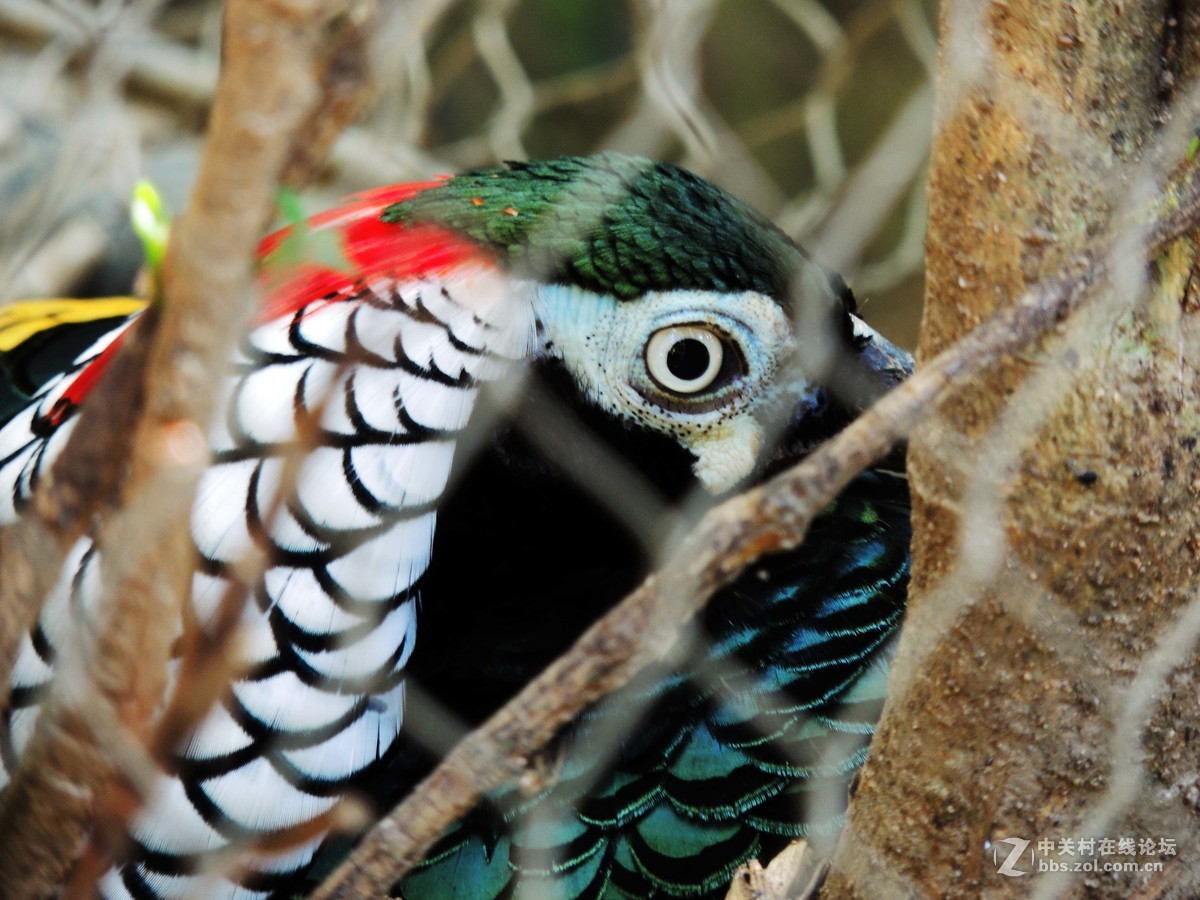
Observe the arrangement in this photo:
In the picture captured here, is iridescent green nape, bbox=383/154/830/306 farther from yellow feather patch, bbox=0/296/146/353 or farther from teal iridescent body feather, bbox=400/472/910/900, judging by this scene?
yellow feather patch, bbox=0/296/146/353

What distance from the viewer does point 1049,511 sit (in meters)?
0.59

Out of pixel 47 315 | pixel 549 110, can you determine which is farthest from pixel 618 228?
pixel 549 110

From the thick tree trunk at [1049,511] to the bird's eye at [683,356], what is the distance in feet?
0.86

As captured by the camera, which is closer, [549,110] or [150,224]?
[150,224]

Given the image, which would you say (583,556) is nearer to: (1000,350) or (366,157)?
(1000,350)

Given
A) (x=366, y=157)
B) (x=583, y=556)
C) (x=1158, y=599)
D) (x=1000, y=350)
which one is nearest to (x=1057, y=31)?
(x=1000, y=350)

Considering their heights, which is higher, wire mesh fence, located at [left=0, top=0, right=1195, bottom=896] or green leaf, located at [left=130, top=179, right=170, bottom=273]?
wire mesh fence, located at [left=0, top=0, right=1195, bottom=896]

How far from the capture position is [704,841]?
0.90 metres

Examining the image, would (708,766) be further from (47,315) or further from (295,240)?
(47,315)

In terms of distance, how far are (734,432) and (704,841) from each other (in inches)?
12.1

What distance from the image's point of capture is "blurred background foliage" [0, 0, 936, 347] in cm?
197

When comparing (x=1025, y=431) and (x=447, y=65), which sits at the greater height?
(x=447, y=65)

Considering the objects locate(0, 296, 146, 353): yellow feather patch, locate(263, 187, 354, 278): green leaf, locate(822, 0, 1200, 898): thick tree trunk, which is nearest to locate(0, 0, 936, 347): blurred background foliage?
locate(0, 296, 146, 353): yellow feather patch

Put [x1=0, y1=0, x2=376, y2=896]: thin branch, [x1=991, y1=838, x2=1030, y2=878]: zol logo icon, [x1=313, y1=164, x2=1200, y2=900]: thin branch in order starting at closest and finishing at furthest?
[x1=0, y1=0, x2=376, y2=896]: thin branch < [x1=313, y1=164, x2=1200, y2=900]: thin branch < [x1=991, y1=838, x2=1030, y2=878]: zol logo icon
